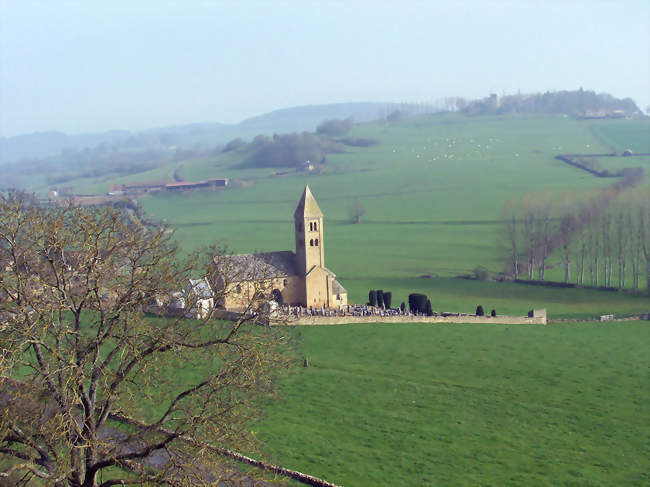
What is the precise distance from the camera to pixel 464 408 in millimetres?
35250

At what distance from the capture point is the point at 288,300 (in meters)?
55.1

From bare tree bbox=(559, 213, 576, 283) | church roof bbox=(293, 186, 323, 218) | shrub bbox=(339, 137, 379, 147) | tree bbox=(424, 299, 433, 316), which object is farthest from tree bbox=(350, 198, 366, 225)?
shrub bbox=(339, 137, 379, 147)

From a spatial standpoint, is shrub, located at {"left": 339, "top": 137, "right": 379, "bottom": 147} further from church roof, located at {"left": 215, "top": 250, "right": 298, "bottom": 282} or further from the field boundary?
the field boundary

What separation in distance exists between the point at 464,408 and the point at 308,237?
22.6m

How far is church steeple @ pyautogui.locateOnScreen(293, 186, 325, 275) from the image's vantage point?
181ft

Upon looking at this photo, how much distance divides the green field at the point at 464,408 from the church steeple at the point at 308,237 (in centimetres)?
764

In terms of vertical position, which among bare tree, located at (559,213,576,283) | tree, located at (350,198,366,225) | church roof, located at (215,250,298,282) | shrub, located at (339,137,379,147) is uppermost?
shrub, located at (339,137,379,147)

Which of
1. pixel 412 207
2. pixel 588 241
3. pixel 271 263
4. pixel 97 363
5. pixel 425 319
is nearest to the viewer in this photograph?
pixel 97 363

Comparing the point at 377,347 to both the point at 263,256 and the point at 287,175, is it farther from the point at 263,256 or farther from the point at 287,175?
the point at 287,175

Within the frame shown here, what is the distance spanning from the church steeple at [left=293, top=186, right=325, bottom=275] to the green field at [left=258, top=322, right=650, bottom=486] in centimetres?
764

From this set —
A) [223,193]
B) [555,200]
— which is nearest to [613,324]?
[555,200]

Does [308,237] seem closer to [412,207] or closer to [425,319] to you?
[425,319]

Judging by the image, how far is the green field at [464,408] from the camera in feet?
92.1

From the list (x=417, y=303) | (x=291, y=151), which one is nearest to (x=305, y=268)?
(x=417, y=303)
